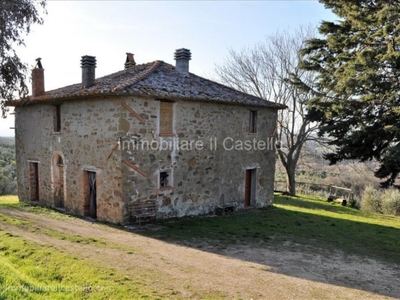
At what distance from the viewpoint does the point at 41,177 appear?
15.3 m

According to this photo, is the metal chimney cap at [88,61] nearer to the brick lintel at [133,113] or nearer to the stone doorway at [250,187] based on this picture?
the brick lintel at [133,113]

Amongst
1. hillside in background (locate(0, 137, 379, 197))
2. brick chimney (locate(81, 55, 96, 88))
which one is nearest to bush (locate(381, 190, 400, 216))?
hillside in background (locate(0, 137, 379, 197))

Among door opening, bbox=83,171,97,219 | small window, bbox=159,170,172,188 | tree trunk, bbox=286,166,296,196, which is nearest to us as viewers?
small window, bbox=159,170,172,188

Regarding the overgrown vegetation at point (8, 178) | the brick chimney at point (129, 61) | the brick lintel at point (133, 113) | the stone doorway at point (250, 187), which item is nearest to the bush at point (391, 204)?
the stone doorway at point (250, 187)

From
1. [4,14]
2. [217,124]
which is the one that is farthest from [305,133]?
[4,14]

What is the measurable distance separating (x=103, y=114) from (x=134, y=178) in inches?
102

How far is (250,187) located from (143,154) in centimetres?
654

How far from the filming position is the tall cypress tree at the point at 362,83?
12.5 meters

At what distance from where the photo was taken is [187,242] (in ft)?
32.9

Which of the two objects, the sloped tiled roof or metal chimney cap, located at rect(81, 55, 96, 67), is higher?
metal chimney cap, located at rect(81, 55, 96, 67)

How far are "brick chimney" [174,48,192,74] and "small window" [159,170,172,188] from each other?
5.20 metres

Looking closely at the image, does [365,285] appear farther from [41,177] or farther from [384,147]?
[41,177]

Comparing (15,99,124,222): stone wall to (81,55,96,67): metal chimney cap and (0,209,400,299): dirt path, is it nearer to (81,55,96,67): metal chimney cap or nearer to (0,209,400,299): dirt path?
(81,55,96,67): metal chimney cap

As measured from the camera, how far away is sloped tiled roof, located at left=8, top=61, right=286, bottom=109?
1138 centimetres
